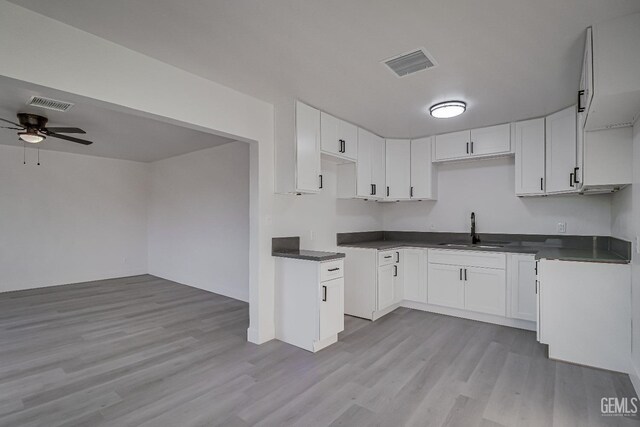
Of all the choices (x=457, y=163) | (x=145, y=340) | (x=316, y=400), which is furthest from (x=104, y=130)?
(x=457, y=163)

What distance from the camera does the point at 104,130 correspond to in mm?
4430

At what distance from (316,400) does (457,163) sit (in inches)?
149

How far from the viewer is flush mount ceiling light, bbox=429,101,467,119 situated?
3141 millimetres

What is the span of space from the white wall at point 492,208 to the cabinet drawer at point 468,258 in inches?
29.1

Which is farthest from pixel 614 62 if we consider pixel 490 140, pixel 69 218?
pixel 69 218

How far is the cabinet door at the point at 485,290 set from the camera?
363cm

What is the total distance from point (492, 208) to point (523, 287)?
123 centimetres

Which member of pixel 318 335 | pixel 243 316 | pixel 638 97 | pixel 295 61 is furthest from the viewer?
pixel 243 316

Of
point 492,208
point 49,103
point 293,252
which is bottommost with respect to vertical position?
point 293,252

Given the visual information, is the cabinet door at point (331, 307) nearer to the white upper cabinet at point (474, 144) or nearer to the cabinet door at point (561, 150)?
the white upper cabinet at point (474, 144)

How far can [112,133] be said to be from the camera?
4586mm

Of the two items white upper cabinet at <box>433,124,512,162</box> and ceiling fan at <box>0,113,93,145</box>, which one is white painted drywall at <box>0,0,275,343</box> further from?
white upper cabinet at <box>433,124,512,162</box>

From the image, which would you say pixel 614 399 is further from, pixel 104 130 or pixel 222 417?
pixel 104 130

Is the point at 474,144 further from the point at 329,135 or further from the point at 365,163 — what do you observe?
the point at 329,135
